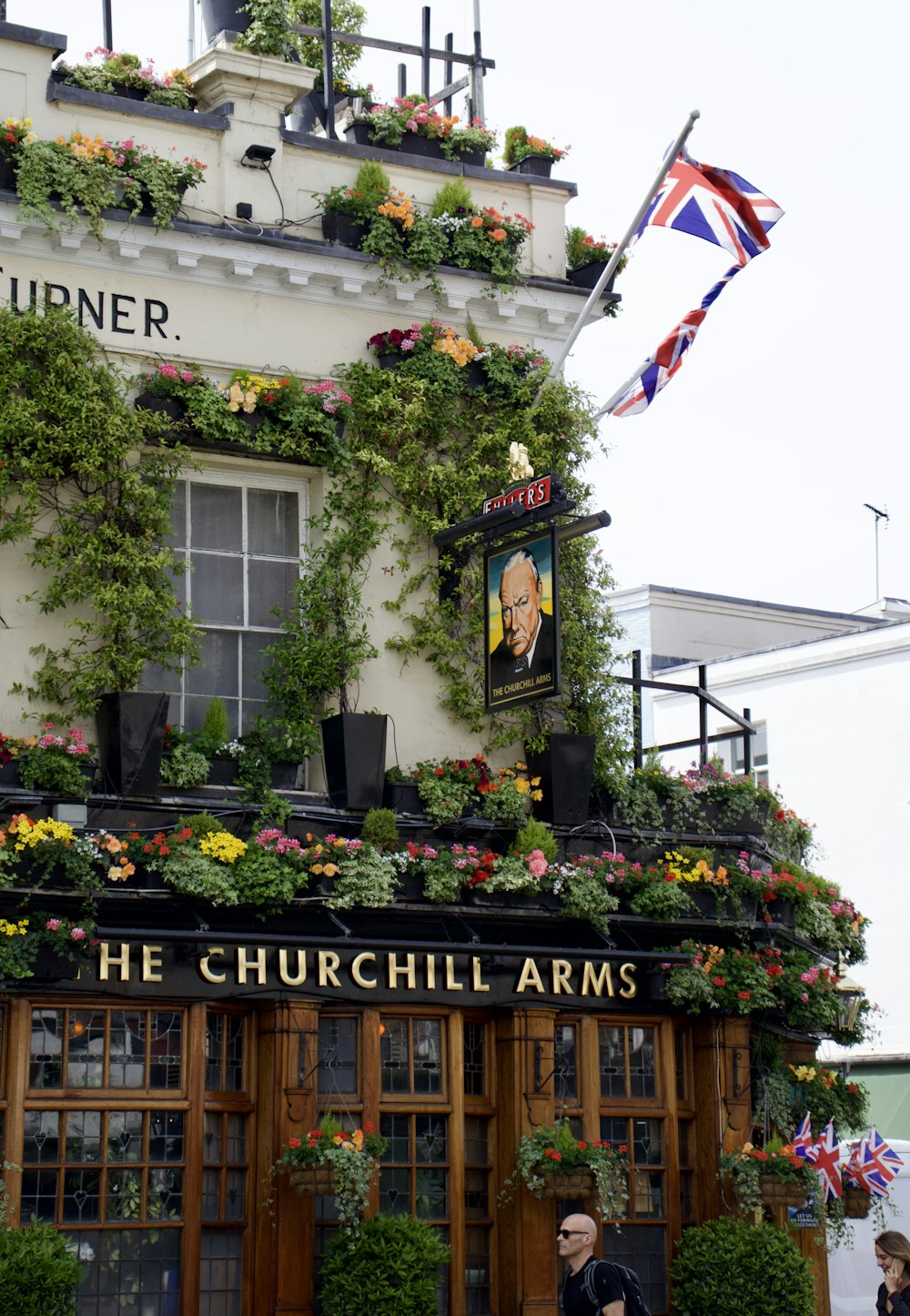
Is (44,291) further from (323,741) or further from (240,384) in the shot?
(323,741)

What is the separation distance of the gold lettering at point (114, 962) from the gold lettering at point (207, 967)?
0.54 m

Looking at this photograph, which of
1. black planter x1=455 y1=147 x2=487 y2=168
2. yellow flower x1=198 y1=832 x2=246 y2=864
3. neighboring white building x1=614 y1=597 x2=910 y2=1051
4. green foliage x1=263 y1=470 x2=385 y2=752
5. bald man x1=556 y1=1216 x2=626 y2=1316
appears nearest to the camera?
bald man x1=556 y1=1216 x2=626 y2=1316

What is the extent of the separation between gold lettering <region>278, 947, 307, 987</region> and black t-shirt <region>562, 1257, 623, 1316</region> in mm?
4435

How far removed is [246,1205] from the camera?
14.2 meters

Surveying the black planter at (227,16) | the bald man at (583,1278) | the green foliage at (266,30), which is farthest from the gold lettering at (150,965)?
the black planter at (227,16)

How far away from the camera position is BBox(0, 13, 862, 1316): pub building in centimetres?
1378

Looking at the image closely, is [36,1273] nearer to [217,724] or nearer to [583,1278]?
[583,1278]

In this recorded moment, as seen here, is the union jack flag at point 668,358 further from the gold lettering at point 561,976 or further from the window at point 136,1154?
the window at point 136,1154

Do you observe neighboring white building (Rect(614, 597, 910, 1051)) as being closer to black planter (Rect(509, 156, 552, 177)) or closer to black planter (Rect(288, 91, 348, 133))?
black planter (Rect(509, 156, 552, 177))

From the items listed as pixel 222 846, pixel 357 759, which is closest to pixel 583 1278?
pixel 222 846

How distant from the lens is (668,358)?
16297 mm

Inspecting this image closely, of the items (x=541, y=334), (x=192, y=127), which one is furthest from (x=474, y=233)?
(x=192, y=127)

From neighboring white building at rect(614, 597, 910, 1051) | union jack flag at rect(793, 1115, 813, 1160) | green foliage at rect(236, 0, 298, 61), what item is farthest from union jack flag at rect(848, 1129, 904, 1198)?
neighboring white building at rect(614, 597, 910, 1051)

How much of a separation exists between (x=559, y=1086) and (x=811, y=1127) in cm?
237
